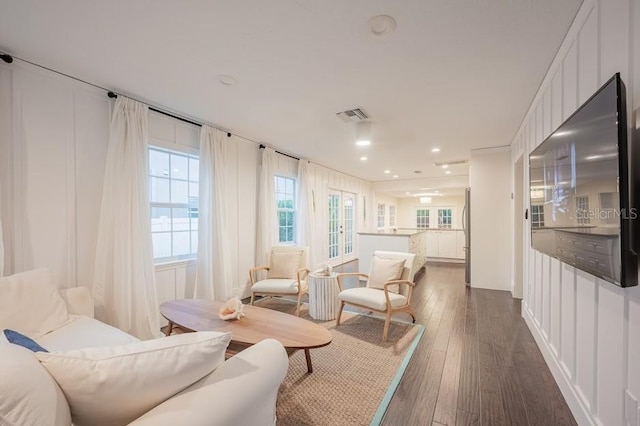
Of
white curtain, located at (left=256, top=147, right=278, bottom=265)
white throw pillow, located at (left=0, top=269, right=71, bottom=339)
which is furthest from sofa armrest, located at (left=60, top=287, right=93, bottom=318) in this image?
white curtain, located at (left=256, top=147, right=278, bottom=265)

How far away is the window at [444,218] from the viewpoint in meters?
10.2

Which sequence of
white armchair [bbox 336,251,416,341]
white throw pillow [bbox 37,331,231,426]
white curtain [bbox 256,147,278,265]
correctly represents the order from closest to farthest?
white throw pillow [bbox 37,331,231,426] → white armchair [bbox 336,251,416,341] → white curtain [bbox 256,147,278,265]

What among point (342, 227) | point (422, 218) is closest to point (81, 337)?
point (342, 227)

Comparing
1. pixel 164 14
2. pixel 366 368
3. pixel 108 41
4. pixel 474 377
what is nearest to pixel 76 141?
pixel 108 41

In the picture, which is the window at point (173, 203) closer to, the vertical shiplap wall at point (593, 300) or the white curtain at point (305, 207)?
the white curtain at point (305, 207)

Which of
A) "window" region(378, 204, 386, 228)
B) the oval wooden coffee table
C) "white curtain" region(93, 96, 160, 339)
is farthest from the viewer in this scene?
"window" region(378, 204, 386, 228)

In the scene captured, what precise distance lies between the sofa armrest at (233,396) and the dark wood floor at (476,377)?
1036mm

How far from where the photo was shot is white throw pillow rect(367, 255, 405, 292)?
3311 millimetres

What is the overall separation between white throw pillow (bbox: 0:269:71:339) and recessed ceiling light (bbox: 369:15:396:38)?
9.72 feet

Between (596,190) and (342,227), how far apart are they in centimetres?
620

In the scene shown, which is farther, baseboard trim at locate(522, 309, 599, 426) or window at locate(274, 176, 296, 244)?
window at locate(274, 176, 296, 244)

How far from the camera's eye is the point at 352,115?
3.19m

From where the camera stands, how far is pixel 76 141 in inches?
98.9

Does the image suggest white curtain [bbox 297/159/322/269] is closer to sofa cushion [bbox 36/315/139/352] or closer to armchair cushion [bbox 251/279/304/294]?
armchair cushion [bbox 251/279/304/294]
